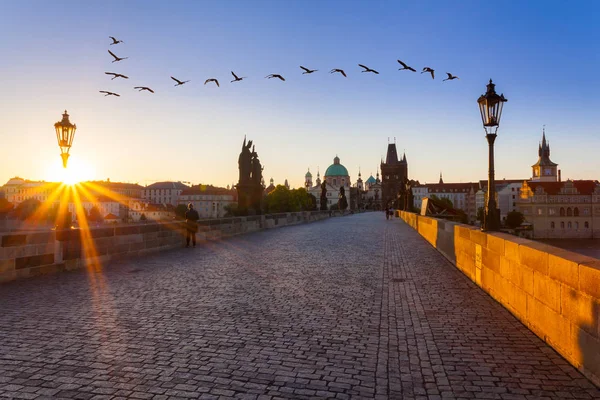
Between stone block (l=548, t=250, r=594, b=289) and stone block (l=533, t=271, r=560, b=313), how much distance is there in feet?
0.32

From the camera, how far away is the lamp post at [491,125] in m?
9.13

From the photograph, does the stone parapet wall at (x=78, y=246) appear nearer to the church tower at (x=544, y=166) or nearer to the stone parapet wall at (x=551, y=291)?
the stone parapet wall at (x=551, y=291)

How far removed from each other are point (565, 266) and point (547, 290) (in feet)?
2.10

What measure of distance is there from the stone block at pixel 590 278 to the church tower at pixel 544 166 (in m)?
167

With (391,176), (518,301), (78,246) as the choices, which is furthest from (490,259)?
(391,176)

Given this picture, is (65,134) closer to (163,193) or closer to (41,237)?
(41,237)

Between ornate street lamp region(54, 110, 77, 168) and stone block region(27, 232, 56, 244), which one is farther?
ornate street lamp region(54, 110, 77, 168)

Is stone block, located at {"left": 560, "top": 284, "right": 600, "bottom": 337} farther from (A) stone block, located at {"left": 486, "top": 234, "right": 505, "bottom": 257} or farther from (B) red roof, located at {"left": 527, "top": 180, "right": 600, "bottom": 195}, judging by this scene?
(B) red roof, located at {"left": 527, "top": 180, "right": 600, "bottom": 195}

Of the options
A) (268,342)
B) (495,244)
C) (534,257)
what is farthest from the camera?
(495,244)

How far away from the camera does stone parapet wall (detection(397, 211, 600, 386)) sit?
4094mm

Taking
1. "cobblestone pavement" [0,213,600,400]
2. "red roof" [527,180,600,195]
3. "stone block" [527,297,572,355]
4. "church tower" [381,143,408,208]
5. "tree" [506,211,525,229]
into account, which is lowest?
"tree" [506,211,525,229]

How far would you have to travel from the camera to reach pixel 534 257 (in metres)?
5.57

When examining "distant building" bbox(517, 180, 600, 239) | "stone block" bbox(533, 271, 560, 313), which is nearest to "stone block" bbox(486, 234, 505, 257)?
"stone block" bbox(533, 271, 560, 313)

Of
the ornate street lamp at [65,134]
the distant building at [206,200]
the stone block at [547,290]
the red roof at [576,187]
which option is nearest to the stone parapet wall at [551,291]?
the stone block at [547,290]
